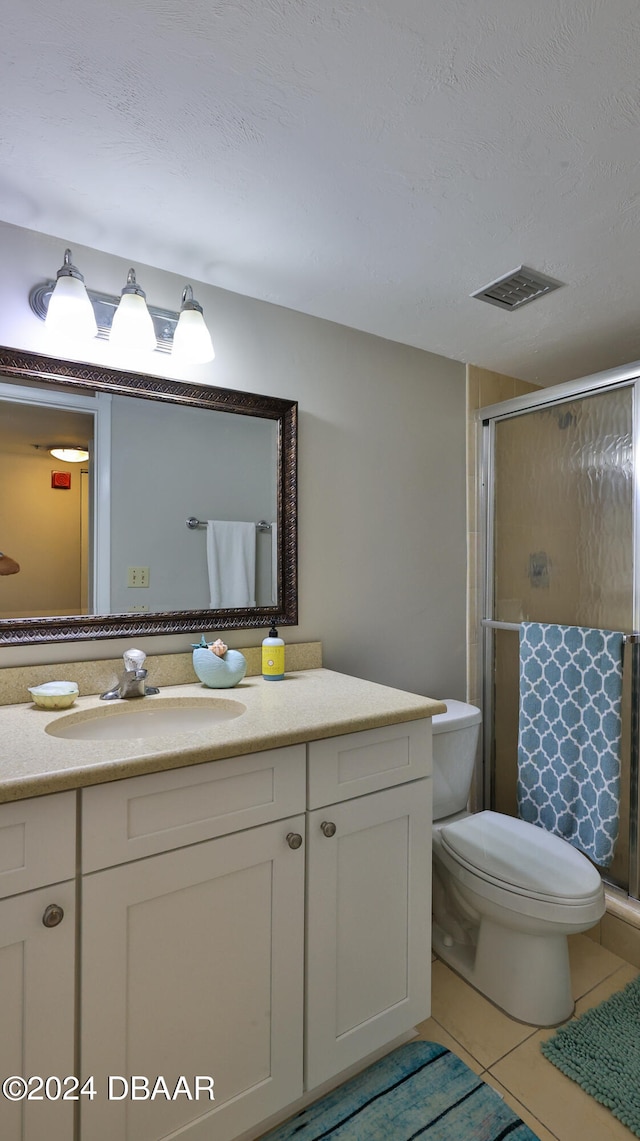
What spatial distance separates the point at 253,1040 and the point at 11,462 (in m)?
1.42

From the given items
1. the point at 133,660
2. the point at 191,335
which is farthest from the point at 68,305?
the point at 133,660

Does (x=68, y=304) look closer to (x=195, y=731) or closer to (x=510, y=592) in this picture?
(x=195, y=731)

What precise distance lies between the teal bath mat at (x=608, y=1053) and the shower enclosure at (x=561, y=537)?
1.31 feet

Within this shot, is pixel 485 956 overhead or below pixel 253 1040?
below

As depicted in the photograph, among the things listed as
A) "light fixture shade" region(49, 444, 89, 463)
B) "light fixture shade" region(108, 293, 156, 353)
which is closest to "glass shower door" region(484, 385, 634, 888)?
"light fixture shade" region(108, 293, 156, 353)

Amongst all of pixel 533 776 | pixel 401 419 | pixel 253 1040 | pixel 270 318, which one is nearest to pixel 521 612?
pixel 533 776

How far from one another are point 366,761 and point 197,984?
544 millimetres

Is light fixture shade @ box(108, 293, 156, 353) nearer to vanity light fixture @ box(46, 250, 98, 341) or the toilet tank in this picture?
vanity light fixture @ box(46, 250, 98, 341)

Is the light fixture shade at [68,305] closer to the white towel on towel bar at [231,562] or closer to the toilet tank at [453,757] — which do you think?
the white towel on towel bar at [231,562]

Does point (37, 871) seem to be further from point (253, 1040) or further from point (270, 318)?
point (270, 318)

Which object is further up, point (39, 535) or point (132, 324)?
point (132, 324)

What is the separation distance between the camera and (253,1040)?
113 centimetres

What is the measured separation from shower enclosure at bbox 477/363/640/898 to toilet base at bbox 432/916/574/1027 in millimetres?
489

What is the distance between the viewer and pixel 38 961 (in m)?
0.91
